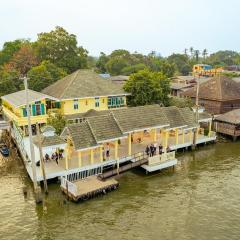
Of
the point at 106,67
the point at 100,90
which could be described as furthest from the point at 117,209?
the point at 106,67

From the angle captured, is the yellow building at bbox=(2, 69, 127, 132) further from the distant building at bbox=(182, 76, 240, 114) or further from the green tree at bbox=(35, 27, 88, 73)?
the green tree at bbox=(35, 27, 88, 73)

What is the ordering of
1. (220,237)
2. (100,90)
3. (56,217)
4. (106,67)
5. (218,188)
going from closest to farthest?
(220,237), (56,217), (218,188), (100,90), (106,67)

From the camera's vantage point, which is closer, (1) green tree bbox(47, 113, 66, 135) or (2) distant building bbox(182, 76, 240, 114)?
Answer: (1) green tree bbox(47, 113, 66, 135)

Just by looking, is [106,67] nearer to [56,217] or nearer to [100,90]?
[100,90]

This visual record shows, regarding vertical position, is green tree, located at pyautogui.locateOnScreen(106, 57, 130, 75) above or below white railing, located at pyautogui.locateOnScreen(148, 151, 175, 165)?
above

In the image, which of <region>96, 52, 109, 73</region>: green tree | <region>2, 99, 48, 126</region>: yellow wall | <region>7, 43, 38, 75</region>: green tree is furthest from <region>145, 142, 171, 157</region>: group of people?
<region>96, 52, 109, 73</region>: green tree

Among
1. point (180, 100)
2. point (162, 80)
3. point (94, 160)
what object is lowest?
point (94, 160)

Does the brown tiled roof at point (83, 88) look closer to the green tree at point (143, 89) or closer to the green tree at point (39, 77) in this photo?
the green tree at point (143, 89)
